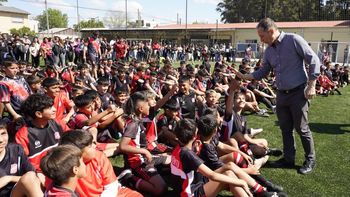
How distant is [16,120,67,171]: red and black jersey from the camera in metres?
3.37

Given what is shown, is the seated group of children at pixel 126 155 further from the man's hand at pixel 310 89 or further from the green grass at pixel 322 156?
the man's hand at pixel 310 89

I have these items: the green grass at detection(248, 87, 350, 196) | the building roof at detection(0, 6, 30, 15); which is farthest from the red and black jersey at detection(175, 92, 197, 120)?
the building roof at detection(0, 6, 30, 15)

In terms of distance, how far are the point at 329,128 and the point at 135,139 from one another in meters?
5.01

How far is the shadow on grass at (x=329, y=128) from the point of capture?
22.3ft

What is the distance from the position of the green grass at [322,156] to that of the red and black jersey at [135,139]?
91 centimetres

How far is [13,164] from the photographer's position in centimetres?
301

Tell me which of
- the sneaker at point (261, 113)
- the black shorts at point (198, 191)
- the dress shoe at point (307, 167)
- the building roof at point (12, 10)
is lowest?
the sneaker at point (261, 113)

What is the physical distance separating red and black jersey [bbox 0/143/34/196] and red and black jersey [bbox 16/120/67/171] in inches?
8.7

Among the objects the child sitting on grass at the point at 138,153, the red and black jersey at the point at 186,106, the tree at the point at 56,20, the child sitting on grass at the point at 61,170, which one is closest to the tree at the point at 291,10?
the red and black jersey at the point at 186,106

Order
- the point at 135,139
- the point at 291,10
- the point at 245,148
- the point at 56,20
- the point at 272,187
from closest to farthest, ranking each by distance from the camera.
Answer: the point at 272,187, the point at 135,139, the point at 245,148, the point at 291,10, the point at 56,20

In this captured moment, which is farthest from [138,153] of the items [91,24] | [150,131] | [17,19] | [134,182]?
[91,24]

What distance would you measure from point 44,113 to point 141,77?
5.44 meters

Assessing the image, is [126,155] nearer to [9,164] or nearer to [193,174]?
[193,174]

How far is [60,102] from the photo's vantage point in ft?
18.3
